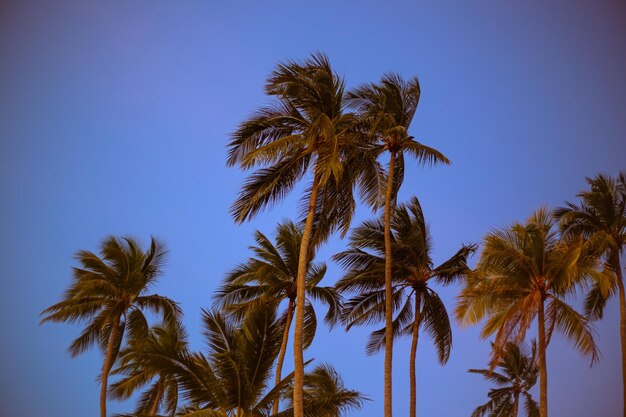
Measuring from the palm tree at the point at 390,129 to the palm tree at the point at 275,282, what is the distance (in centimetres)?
497

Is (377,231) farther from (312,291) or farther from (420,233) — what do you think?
(312,291)

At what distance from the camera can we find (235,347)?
57.7ft

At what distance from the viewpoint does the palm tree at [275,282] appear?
25.4 m

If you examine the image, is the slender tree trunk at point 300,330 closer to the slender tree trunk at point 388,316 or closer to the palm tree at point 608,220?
the slender tree trunk at point 388,316

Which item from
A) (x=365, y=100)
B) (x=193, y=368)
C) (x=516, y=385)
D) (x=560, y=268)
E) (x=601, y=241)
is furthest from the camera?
(x=516, y=385)

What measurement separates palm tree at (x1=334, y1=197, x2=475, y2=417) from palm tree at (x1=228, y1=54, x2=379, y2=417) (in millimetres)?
4139

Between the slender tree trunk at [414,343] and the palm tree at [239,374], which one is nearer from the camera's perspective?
the palm tree at [239,374]

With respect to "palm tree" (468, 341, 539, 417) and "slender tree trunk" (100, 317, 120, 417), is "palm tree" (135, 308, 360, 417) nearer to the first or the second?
"slender tree trunk" (100, 317, 120, 417)

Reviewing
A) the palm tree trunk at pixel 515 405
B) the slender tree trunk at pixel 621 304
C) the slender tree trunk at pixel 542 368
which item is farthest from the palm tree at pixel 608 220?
the palm tree trunk at pixel 515 405

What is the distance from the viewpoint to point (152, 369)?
53.3 feet

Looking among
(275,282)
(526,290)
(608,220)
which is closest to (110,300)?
(275,282)

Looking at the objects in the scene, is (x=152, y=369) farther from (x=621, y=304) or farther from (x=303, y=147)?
(x=621, y=304)

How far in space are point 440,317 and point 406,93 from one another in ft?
29.8

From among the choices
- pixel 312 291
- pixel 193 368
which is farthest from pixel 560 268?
pixel 193 368
